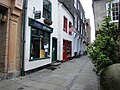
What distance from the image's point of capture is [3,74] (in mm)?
7832

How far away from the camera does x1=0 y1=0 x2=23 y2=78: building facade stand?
793 centimetres

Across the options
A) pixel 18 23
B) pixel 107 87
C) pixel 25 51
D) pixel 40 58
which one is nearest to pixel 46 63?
pixel 40 58

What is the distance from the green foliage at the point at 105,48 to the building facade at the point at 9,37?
12.5 ft

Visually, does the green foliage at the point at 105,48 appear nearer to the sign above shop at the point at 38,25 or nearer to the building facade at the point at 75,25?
the sign above shop at the point at 38,25

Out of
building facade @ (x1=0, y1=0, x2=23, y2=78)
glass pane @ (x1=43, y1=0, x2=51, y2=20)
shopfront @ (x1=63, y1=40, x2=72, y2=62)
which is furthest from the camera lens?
shopfront @ (x1=63, y1=40, x2=72, y2=62)

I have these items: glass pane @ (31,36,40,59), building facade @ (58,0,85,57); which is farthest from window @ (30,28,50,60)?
building facade @ (58,0,85,57)

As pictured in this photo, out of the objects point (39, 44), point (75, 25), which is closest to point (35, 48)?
point (39, 44)

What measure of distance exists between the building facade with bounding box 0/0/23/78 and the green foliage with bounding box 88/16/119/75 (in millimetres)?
3803

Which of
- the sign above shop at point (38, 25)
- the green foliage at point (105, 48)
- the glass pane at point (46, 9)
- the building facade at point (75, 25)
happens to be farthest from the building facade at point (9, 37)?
the building facade at point (75, 25)

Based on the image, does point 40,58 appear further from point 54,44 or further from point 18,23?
point 54,44

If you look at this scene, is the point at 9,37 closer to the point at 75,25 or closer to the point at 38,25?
the point at 38,25

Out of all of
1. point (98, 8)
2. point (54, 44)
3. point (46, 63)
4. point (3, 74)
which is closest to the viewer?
point (3, 74)

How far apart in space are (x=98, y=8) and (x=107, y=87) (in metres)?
10.5

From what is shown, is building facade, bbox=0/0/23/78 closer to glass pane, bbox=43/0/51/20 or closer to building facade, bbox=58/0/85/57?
glass pane, bbox=43/0/51/20
